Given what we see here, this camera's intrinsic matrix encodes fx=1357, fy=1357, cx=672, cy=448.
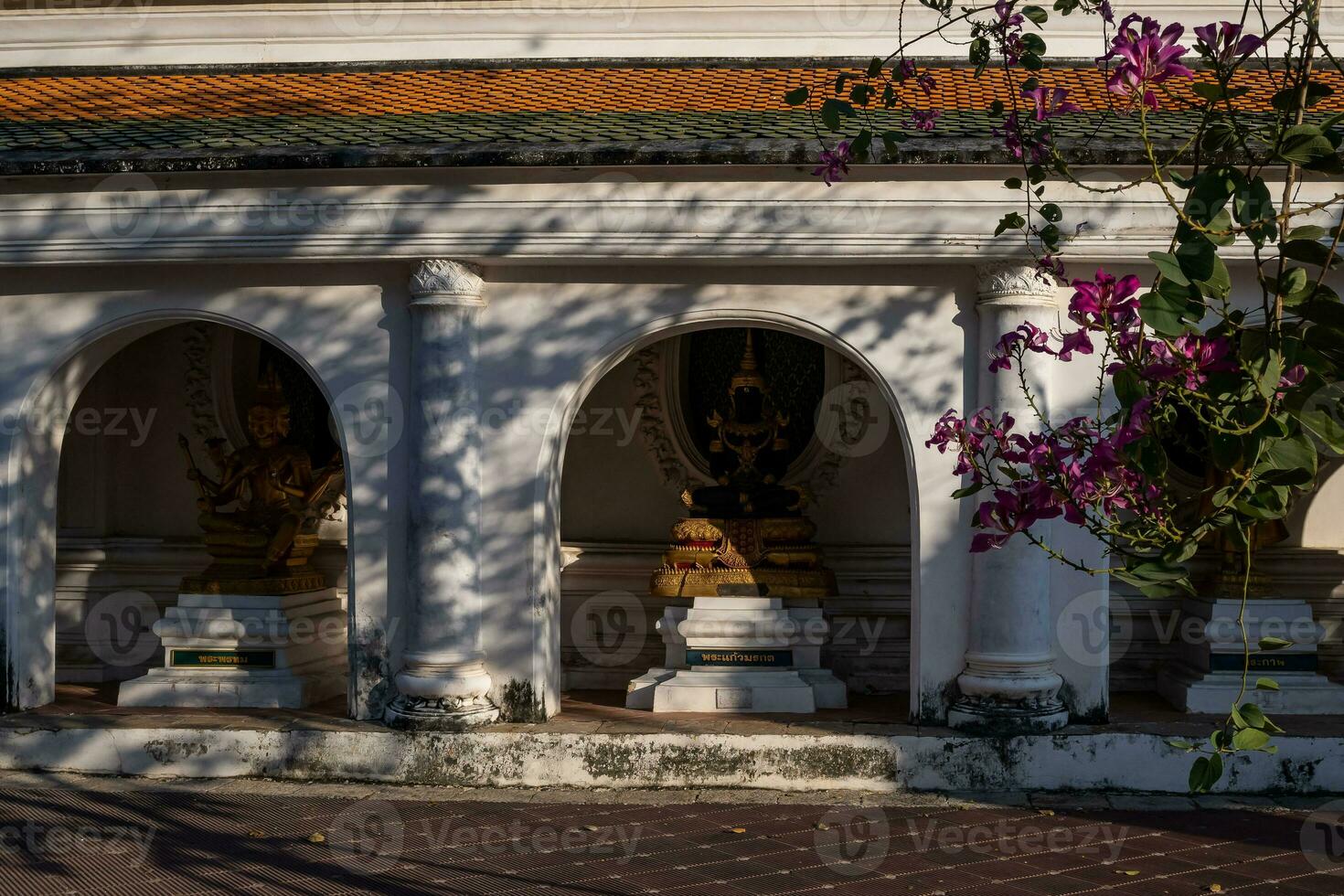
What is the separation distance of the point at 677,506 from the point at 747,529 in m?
1.23

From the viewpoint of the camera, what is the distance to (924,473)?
770 centimetres

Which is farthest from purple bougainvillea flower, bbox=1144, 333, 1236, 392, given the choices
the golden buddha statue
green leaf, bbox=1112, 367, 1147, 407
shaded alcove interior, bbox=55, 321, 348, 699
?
shaded alcove interior, bbox=55, 321, 348, 699

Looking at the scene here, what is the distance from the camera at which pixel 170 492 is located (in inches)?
413

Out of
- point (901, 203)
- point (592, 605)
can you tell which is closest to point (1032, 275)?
point (901, 203)

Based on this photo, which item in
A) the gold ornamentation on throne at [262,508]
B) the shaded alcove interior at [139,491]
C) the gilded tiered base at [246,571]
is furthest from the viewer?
the shaded alcove interior at [139,491]

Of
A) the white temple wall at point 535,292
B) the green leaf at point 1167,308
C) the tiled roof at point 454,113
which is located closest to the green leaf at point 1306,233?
the green leaf at point 1167,308

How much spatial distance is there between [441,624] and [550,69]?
4425mm

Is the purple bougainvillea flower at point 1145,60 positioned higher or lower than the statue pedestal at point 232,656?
higher

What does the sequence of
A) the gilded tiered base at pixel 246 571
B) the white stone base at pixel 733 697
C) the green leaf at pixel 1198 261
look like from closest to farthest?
the green leaf at pixel 1198 261
the white stone base at pixel 733 697
the gilded tiered base at pixel 246 571

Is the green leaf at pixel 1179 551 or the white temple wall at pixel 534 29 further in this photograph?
the white temple wall at pixel 534 29

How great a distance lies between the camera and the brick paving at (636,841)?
228 inches

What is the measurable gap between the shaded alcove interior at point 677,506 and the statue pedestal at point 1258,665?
6.39 ft

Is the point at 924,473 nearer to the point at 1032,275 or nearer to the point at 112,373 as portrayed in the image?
the point at 1032,275

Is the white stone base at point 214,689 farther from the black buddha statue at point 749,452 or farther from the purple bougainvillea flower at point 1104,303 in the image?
the purple bougainvillea flower at point 1104,303
